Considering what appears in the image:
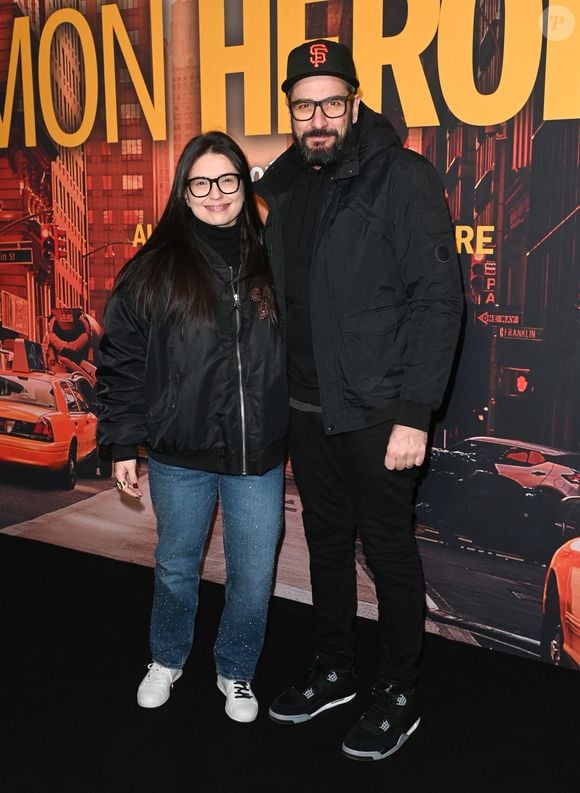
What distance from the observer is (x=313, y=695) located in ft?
6.83

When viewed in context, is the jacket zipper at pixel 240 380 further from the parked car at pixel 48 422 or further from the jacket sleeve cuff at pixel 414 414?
the parked car at pixel 48 422

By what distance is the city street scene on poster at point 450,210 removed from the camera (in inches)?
84.2

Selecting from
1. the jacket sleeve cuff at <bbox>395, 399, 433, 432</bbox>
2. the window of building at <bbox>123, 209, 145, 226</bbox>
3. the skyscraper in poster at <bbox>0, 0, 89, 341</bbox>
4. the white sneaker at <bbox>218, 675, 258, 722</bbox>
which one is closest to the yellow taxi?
the skyscraper in poster at <bbox>0, 0, 89, 341</bbox>

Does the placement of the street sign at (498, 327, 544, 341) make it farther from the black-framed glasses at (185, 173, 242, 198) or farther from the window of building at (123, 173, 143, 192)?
the window of building at (123, 173, 143, 192)

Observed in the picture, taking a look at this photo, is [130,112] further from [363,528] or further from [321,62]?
[363,528]

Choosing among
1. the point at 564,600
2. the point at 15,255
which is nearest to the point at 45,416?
the point at 15,255

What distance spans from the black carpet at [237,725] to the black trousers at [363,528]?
0.78 ft

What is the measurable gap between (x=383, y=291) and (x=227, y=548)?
0.77 m

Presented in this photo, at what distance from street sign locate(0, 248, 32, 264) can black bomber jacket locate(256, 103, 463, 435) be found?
172 cm

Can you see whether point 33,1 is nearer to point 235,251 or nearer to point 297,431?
point 235,251

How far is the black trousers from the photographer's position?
186cm

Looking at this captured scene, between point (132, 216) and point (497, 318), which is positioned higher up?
point (132, 216)

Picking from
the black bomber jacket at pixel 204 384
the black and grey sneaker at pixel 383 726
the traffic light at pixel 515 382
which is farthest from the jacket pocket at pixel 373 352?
the black and grey sneaker at pixel 383 726

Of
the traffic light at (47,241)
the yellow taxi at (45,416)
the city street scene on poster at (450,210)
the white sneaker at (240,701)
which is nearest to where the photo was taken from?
the white sneaker at (240,701)
